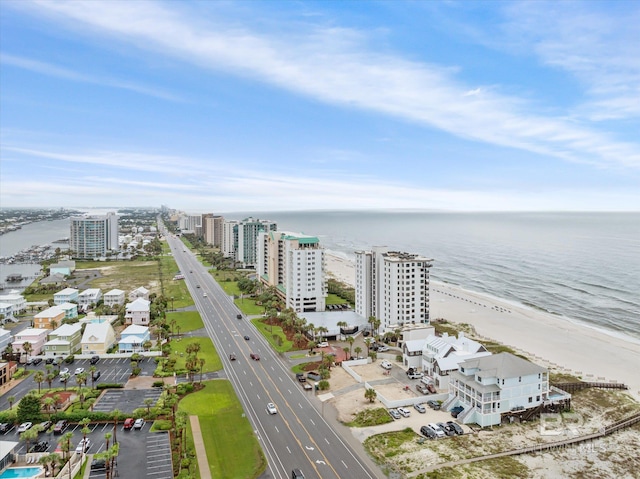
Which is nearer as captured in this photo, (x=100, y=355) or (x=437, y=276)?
(x=100, y=355)

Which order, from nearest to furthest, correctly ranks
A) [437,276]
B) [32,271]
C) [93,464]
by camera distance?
[93,464], [437,276], [32,271]

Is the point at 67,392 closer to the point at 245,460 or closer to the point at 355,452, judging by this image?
the point at 245,460

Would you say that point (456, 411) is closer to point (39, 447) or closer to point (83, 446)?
point (83, 446)

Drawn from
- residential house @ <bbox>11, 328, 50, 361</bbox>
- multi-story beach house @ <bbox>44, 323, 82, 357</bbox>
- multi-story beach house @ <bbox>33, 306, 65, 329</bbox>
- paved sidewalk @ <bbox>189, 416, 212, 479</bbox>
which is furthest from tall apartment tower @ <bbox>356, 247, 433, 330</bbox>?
multi-story beach house @ <bbox>33, 306, 65, 329</bbox>

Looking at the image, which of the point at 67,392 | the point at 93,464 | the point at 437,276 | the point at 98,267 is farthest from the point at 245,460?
the point at 98,267

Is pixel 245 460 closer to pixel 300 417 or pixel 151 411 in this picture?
pixel 300 417

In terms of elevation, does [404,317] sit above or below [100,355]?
above

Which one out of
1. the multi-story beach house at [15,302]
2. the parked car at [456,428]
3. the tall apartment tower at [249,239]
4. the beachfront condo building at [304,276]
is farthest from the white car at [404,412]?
the tall apartment tower at [249,239]

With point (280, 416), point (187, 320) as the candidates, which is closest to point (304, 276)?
point (187, 320)

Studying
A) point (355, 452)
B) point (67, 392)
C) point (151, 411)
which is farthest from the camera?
point (67, 392)
